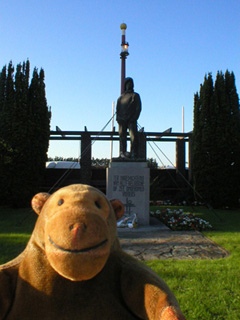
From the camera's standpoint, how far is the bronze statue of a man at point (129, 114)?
789 centimetres

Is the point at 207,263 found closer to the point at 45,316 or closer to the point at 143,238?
the point at 143,238

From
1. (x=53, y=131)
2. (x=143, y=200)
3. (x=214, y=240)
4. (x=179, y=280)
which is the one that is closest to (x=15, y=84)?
(x=53, y=131)

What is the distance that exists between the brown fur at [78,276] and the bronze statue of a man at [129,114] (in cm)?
656

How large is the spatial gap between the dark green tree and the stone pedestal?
5.73 metres

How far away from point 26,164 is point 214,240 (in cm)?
842

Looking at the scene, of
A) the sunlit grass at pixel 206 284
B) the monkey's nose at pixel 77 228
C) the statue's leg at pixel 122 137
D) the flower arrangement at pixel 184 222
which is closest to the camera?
the monkey's nose at pixel 77 228

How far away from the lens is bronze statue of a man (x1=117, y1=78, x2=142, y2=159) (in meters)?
7.89

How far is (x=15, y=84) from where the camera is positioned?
39.7 feet

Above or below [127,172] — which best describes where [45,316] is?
below

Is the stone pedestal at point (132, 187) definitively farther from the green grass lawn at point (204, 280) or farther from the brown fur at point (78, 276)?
the brown fur at point (78, 276)

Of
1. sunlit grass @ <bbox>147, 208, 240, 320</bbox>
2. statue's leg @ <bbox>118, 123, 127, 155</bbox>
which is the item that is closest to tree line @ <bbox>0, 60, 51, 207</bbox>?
statue's leg @ <bbox>118, 123, 127, 155</bbox>

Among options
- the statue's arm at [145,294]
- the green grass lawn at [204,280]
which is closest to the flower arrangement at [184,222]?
the green grass lawn at [204,280]

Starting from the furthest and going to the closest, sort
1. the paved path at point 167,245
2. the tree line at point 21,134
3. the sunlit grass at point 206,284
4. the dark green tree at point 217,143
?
the dark green tree at point 217,143, the tree line at point 21,134, the paved path at point 167,245, the sunlit grass at point 206,284

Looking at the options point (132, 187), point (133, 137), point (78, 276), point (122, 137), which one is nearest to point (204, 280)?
point (78, 276)
